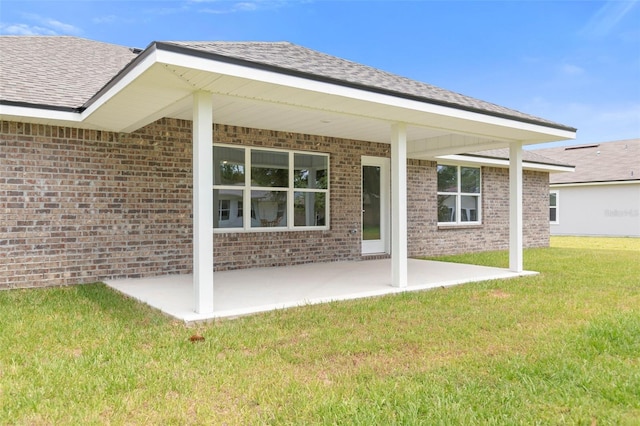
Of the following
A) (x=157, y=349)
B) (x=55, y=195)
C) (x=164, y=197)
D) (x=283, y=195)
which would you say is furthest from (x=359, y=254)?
(x=157, y=349)

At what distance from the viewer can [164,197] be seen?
27.0 feet

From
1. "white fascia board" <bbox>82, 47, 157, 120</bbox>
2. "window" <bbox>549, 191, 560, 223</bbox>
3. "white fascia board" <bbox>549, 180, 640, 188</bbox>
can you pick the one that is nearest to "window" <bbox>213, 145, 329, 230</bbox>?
"white fascia board" <bbox>82, 47, 157, 120</bbox>

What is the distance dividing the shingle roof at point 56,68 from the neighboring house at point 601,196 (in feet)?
70.9

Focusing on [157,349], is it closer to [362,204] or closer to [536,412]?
[536,412]

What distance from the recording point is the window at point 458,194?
12953 millimetres

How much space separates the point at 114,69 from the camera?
371 inches

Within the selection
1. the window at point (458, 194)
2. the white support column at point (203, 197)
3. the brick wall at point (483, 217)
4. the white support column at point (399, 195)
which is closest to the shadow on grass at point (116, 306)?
the white support column at point (203, 197)

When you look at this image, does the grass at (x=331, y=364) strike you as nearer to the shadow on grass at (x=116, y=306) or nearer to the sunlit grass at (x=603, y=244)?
the shadow on grass at (x=116, y=306)

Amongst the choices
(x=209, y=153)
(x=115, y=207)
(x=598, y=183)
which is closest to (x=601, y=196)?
(x=598, y=183)

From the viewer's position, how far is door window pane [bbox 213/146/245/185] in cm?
870

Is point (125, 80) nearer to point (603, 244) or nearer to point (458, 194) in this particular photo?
point (458, 194)

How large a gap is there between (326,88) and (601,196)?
21831mm

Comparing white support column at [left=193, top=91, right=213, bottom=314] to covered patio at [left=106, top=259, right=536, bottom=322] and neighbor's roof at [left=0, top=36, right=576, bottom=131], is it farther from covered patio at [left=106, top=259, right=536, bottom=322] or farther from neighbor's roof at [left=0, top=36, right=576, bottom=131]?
neighbor's roof at [left=0, top=36, right=576, bottom=131]

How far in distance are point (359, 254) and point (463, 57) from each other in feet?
49.6
